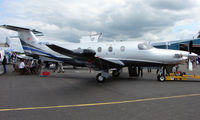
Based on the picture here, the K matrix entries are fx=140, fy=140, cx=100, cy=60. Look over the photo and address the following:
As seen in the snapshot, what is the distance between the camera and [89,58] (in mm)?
8383

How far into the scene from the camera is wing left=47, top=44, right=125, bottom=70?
7.44 metres

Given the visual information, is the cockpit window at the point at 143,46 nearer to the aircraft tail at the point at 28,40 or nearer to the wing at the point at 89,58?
the wing at the point at 89,58

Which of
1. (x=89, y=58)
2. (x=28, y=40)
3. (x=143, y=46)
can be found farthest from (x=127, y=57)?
(x=28, y=40)

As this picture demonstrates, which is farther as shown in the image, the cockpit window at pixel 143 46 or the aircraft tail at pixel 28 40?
the aircraft tail at pixel 28 40

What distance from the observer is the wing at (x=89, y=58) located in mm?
7441

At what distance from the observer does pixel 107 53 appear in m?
10.7

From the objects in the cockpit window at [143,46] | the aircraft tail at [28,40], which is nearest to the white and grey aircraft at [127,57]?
the cockpit window at [143,46]

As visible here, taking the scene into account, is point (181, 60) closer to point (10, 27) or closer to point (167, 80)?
point (167, 80)

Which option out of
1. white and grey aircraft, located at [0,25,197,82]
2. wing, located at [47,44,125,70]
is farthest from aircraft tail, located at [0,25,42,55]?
wing, located at [47,44,125,70]

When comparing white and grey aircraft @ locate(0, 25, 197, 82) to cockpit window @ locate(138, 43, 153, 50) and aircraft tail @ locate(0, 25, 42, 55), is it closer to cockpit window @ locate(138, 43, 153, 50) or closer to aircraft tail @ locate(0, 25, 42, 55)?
cockpit window @ locate(138, 43, 153, 50)

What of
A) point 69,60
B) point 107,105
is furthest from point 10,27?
point 107,105

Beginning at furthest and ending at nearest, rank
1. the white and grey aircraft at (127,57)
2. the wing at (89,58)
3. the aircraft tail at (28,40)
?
the aircraft tail at (28,40), the white and grey aircraft at (127,57), the wing at (89,58)

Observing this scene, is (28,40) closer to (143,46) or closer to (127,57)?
(127,57)

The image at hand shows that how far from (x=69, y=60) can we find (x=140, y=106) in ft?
25.9
